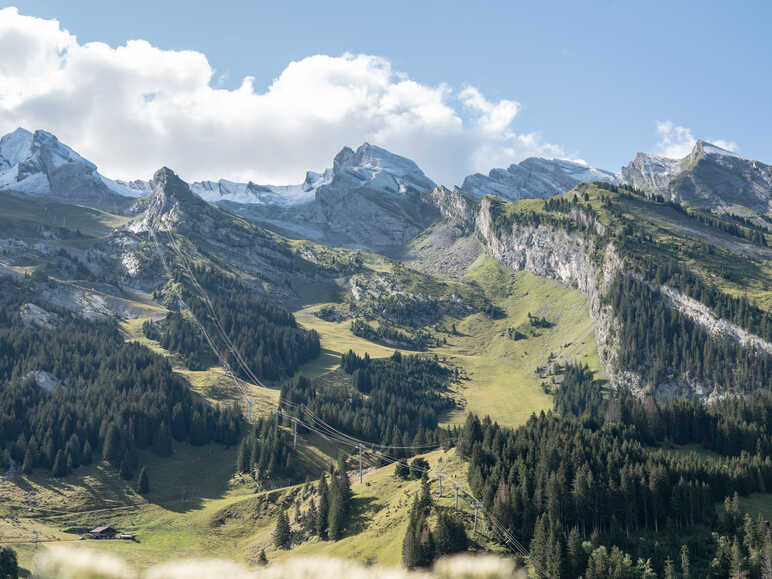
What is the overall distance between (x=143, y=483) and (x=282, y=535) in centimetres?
6025

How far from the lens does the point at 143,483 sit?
178m

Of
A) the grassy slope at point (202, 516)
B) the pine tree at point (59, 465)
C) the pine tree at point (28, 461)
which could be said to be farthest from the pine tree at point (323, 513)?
the pine tree at point (28, 461)

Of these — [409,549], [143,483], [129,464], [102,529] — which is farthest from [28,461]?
[409,549]

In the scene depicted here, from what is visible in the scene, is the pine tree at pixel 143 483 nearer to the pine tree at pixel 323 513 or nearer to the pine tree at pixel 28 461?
the pine tree at pixel 28 461

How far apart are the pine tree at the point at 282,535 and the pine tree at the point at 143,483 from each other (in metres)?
55.8

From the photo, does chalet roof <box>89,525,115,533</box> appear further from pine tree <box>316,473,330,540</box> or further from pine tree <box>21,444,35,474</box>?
pine tree <box>316,473,330,540</box>

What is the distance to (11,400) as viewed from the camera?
19925 cm

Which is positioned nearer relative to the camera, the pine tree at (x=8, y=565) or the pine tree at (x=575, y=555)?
the pine tree at (x=8, y=565)

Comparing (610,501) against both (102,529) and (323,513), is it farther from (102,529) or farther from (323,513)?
(102,529)

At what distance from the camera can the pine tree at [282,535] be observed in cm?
13850

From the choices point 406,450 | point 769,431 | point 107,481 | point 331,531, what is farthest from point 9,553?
point 769,431

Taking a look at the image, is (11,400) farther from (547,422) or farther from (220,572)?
(220,572)

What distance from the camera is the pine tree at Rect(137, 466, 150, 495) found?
582 ft

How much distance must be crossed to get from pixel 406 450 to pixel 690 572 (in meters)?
94.5
